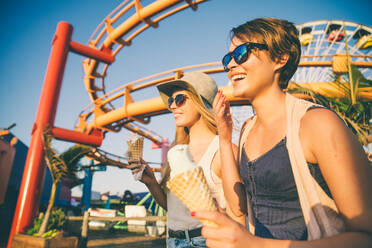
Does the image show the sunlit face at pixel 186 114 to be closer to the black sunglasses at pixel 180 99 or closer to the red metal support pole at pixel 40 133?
the black sunglasses at pixel 180 99

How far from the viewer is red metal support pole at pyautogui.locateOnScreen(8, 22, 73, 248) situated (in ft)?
21.4

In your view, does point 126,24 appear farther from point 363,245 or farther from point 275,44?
point 363,245

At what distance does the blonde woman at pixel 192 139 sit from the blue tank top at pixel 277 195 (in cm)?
54

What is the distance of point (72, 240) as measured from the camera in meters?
4.75

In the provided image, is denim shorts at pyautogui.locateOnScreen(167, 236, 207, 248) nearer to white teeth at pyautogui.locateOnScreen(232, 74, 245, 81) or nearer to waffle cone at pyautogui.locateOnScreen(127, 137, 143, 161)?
waffle cone at pyautogui.locateOnScreen(127, 137, 143, 161)

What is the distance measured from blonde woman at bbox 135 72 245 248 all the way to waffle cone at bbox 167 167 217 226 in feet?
2.44

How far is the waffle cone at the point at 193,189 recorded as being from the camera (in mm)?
746

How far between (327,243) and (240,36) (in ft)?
3.37

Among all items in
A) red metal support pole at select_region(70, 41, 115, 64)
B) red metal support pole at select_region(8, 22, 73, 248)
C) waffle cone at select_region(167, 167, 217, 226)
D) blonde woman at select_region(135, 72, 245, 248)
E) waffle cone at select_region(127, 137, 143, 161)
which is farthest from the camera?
red metal support pole at select_region(70, 41, 115, 64)

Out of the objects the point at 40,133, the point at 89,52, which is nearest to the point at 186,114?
the point at 40,133

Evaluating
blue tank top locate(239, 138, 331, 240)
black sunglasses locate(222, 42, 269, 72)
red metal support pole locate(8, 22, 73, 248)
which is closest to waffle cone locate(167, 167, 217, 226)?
blue tank top locate(239, 138, 331, 240)

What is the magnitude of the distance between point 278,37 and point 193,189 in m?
0.88

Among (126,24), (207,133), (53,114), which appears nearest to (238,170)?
(207,133)

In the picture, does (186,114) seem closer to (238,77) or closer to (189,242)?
(238,77)
